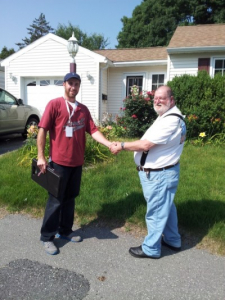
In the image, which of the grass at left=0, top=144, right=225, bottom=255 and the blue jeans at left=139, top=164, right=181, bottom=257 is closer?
the blue jeans at left=139, top=164, right=181, bottom=257

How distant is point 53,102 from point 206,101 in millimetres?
6737

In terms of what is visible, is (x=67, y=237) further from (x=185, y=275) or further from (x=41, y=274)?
(x=185, y=275)

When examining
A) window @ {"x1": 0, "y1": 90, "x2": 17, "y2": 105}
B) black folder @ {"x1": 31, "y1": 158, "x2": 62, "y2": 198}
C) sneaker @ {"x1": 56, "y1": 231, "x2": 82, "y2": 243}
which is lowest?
sneaker @ {"x1": 56, "y1": 231, "x2": 82, "y2": 243}

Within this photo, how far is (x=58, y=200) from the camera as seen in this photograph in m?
3.01

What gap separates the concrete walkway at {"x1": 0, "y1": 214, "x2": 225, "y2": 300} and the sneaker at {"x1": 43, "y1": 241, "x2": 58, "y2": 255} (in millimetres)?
52

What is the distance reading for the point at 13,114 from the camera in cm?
862

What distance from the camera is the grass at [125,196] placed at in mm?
3520

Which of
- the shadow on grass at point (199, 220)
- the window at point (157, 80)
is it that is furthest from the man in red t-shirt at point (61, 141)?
the window at point (157, 80)

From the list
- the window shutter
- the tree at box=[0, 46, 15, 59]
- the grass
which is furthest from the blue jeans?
the tree at box=[0, 46, 15, 59]

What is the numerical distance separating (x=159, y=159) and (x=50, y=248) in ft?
5.00

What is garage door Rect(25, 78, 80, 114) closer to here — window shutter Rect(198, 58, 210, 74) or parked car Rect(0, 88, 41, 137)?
parked car Rect(0, 88, 41, 137)

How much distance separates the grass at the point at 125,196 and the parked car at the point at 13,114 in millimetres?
2905

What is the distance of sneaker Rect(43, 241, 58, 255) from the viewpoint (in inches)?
117

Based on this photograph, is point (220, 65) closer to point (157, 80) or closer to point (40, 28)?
point (157, 80)
